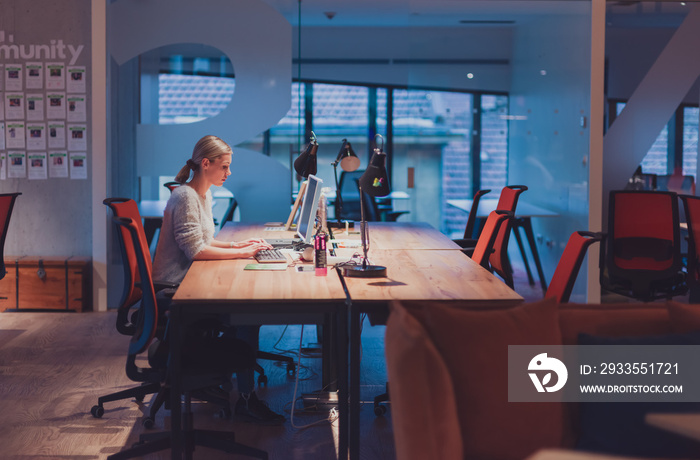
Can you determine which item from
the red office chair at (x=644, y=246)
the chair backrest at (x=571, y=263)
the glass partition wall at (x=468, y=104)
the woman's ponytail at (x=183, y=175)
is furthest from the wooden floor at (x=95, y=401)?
the red office chair at (x=644, y=246)

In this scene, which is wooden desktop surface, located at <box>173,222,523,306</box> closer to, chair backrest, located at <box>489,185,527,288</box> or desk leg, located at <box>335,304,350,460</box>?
desk leg, located at <box>335,304,350,460</box>

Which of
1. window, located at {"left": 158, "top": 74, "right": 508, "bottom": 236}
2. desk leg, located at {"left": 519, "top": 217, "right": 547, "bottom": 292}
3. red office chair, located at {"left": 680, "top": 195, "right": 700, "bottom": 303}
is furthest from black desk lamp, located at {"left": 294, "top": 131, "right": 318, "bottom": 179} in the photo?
desk leg, located at {"left": 519, "top": 217, "right": 547, "bottom": 292}

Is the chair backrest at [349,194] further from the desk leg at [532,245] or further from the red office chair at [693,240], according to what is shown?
the red office chair at [693,240]

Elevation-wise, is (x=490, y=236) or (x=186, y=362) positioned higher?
(x=490, y=236)

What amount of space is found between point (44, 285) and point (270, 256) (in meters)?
2.98

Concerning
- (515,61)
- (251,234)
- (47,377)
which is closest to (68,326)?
(47,377)

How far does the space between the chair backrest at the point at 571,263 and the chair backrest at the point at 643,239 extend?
7.60 ft

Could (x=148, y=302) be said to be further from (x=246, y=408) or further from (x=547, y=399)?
(x=547, y=399)

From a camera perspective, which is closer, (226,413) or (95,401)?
(226,413)

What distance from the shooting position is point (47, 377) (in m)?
4.53

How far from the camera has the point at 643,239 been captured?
566 cm

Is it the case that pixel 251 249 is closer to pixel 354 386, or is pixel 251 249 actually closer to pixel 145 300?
pixel 145 300

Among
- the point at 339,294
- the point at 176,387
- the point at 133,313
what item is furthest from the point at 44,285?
the point at 339,294

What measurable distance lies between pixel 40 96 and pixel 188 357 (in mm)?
3998
